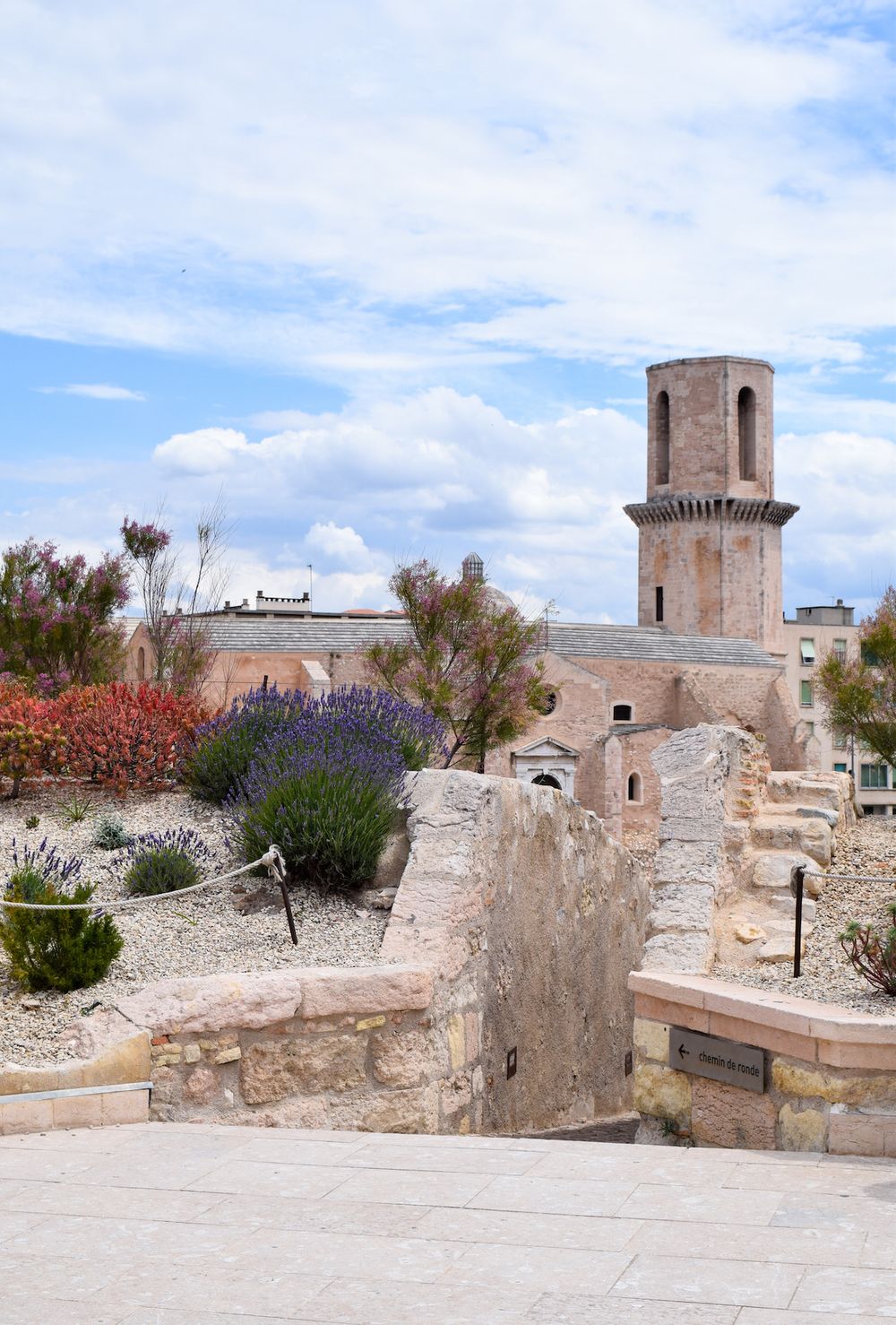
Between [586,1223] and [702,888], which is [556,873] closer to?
[702,888]

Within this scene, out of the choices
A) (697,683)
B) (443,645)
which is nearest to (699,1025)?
(443,645)

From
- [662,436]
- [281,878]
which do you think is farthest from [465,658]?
[662,436]

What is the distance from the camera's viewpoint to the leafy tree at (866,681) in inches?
1159

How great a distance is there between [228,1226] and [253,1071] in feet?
5.55

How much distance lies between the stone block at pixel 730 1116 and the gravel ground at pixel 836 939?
0.56m

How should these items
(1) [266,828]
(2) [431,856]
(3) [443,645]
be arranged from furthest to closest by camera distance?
(3) [443,645], (1) [266,828], (2) [431,856]

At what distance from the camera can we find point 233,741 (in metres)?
9.86

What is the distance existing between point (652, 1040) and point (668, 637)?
37.4m

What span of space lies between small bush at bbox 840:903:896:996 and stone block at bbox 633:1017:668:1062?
96cm

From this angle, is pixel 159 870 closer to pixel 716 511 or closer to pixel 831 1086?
pixel 831 1086

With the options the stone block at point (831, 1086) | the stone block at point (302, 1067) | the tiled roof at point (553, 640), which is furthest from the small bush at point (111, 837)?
the tiled roof at point (553, 640)

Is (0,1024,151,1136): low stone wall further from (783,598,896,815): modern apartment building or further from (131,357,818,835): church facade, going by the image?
(783,598,896,815): modern apartment building

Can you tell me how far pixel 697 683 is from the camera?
41.2 m

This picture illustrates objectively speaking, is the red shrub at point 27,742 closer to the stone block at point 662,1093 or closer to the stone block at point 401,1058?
the stone block at point 401,1058
